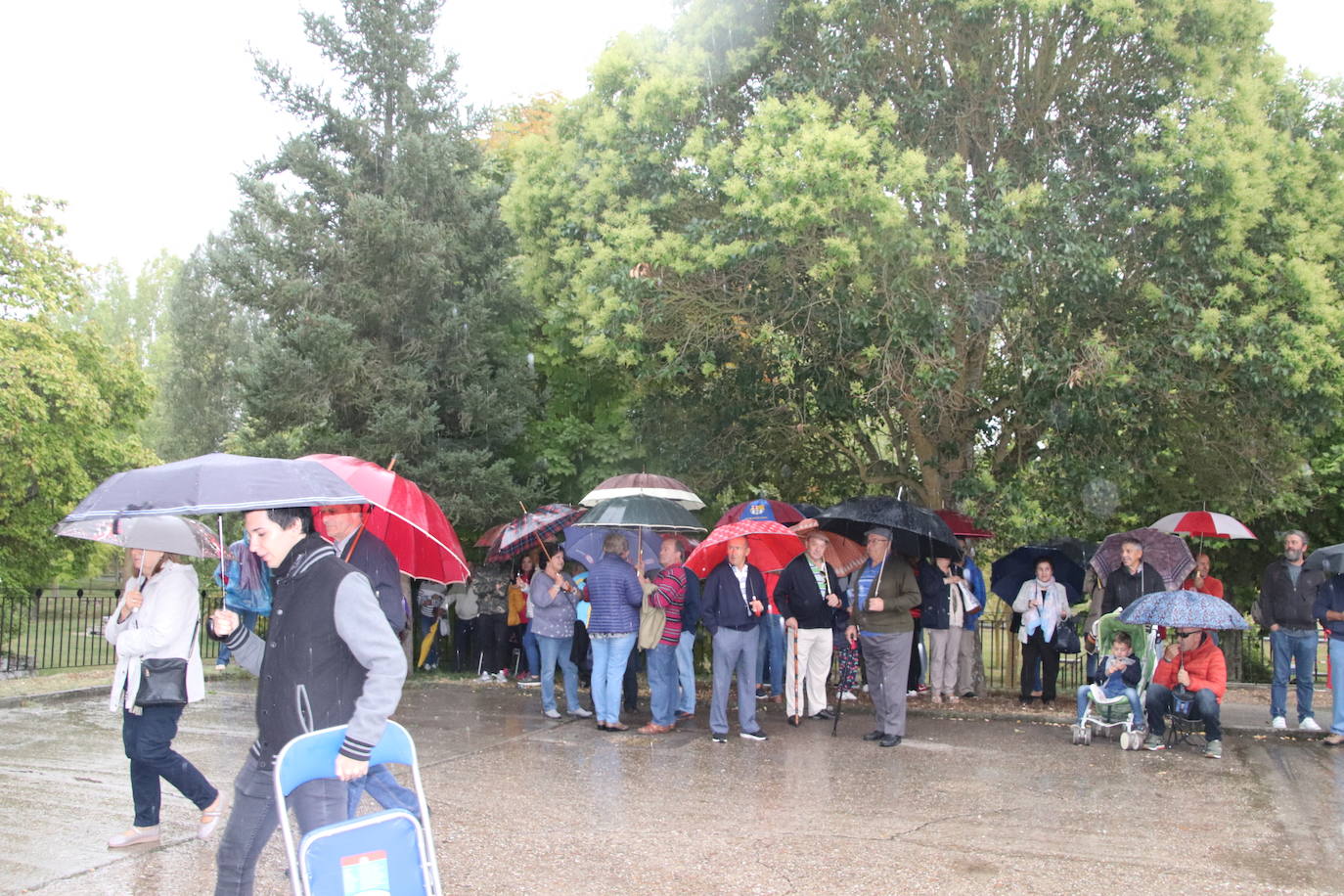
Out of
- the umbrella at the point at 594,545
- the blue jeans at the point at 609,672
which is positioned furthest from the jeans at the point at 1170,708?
the umbrella at the point at 594,545

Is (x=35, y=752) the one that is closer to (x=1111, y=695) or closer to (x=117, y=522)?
(x=117, y=522)

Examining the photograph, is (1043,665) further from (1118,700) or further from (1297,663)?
(1118,700)

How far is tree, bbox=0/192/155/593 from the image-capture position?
2284cm

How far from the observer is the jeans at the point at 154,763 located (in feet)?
21.4

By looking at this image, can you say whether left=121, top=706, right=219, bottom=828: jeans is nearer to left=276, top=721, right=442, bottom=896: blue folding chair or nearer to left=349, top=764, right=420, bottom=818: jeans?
left=349, top=764, right=420, bottom=818: jeans

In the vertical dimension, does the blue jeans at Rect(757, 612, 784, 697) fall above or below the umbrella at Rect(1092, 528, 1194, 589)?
below

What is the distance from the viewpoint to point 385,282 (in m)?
17.7

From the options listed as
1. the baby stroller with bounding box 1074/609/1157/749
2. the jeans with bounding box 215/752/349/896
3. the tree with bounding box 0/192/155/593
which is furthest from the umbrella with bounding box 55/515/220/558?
the tree with bounding box 0/192/155/593

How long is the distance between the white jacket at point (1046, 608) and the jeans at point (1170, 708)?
2.67 metres

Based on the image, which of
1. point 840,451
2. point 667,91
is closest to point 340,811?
point 667,91

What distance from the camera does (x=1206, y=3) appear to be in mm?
12578

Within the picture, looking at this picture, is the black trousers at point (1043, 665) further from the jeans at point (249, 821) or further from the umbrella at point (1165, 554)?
the jeans at point (249, 821)

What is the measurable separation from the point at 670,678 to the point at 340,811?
722 centimetres

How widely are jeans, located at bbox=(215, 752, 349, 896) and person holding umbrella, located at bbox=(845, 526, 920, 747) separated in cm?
697
